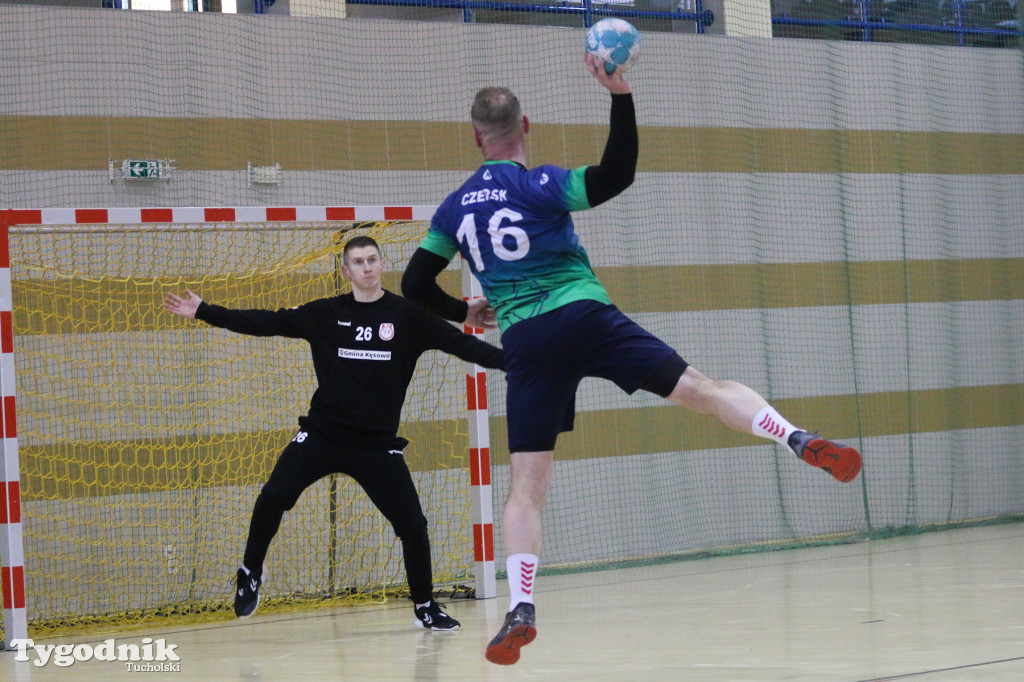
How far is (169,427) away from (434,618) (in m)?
2.70

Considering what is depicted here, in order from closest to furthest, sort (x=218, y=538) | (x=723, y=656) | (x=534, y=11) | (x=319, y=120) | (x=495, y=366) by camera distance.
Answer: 1. (x=723, y=656)
2. (x=495, y=366)
3. (x=218, y=538)
4. (x=319, y=120)
5. (x=534, y=11)

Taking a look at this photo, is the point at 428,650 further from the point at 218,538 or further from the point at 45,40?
the point at 45,40

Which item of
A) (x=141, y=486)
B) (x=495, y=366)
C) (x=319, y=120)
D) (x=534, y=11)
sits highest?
(x=534, y=11)

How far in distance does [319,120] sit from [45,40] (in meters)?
1.96

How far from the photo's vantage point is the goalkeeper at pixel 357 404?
21.0 feet

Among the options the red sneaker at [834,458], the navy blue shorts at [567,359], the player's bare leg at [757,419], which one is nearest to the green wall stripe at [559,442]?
the navy blue shorts at [567,359]

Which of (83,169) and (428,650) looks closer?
(428,650)

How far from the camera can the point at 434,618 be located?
256 inches

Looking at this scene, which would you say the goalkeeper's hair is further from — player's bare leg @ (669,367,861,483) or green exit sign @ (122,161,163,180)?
green exit sign @ (122,161,163,180)

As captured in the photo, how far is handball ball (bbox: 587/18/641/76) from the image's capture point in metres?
3.85

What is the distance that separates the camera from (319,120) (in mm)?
9039

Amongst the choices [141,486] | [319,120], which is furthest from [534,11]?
[141,486]

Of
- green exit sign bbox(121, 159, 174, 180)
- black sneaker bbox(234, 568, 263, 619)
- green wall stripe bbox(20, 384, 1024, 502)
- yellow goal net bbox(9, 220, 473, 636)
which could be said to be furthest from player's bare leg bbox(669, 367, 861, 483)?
green exit sign bbox(121, 159, 174, 180)

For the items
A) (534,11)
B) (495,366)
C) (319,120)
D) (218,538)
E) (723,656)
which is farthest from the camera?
(534,11)
